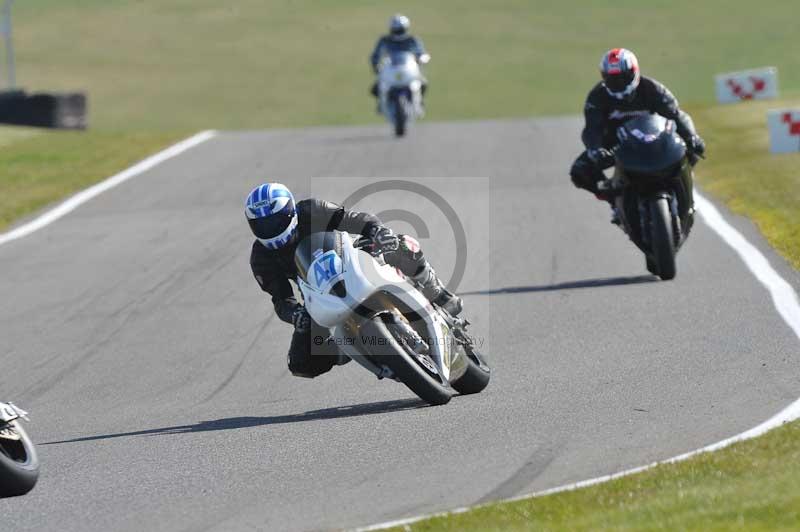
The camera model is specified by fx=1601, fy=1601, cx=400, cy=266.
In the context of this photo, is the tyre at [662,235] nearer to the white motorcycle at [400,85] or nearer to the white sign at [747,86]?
the white motorcycle at [400,85]

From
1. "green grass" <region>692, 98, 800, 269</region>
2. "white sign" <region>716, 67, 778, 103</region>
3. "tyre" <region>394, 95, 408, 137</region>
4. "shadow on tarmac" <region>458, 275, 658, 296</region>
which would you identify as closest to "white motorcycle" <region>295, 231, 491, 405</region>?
"shadow on tarmac" <region>458, 275, 658, 296</region>

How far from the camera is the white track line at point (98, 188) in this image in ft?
60.9

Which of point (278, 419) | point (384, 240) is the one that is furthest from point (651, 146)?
point (278, 419)

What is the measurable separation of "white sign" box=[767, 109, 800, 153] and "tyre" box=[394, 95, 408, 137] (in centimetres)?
710

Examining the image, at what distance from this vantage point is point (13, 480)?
7398mm

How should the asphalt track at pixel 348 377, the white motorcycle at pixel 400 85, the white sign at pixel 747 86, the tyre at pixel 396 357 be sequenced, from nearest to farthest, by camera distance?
the asphalt track at pixel 348 377
the tyre at pixel 396 357
the white motorcycle at pixel 400 85
the white sign at pixel 747 86

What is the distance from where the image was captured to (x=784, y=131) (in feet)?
68.2

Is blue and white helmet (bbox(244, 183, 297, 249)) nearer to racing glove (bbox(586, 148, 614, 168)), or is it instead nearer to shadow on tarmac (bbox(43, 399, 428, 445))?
shadow on tarmac (bbox(43, 399, 428, 445))

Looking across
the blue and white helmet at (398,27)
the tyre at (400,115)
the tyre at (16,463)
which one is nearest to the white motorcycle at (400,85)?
the tyre at (400,115)

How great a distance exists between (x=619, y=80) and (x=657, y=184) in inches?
35.1

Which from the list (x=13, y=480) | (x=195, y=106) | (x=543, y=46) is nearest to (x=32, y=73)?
(x=195, y=106)

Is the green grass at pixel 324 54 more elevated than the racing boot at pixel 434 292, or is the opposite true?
the racing boot at pixel 434 292

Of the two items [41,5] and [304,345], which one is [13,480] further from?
[41,5]

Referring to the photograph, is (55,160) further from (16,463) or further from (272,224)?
(16,463)
